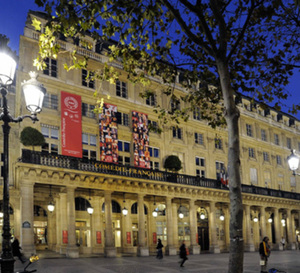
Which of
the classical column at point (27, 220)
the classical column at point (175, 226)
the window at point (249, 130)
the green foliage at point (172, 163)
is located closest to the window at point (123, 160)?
the green foliage at point (172, 163)

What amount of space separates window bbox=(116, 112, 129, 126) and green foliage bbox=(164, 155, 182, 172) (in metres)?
4.71

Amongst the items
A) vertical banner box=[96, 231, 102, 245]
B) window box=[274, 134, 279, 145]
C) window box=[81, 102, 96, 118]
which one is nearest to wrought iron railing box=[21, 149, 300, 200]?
window box=[81, 102, 96, 118]

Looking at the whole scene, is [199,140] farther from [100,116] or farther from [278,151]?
[278,151]

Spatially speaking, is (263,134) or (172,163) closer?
(172,163)

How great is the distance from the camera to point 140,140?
109ft

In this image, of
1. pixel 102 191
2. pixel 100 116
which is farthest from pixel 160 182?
pixel 100 116

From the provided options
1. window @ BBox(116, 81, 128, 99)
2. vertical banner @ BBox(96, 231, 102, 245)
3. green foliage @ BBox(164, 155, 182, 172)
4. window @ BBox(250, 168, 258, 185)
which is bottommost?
vertical banner @ BBox(96, 231, 102, 245)

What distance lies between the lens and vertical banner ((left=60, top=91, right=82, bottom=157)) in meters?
27.9

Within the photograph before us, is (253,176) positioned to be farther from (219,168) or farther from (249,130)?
(219,168)

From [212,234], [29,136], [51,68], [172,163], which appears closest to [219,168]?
[212,234]

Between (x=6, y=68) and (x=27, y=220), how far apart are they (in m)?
17.5

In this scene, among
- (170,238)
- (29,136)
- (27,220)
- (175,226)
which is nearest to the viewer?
(27,220)

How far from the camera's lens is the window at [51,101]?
28.6 m

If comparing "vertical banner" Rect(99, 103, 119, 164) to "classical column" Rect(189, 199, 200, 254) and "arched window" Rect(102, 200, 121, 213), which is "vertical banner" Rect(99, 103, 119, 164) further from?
"classical column" Rect(189, 199, 200, 254)
